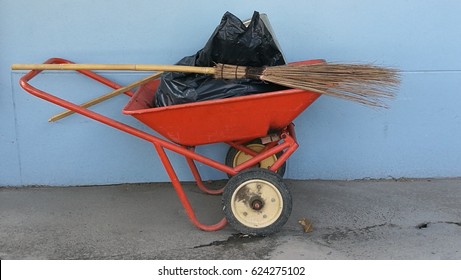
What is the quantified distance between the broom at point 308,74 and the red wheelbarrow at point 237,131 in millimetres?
86

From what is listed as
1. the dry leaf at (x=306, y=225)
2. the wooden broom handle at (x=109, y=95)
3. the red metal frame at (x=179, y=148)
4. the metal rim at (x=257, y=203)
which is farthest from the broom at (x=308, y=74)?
the dry leaf at (x=306, y=225)

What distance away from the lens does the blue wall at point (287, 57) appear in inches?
163

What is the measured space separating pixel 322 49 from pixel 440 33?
879 mm

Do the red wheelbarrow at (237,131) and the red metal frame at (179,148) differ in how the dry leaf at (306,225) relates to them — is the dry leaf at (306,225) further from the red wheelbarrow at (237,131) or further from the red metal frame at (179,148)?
the red metal frame at (179,148)

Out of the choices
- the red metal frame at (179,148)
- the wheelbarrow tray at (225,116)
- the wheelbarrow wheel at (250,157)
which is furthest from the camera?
the wheelbarrow wheel at (250,157)

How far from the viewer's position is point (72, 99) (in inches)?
168

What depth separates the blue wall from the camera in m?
4.13

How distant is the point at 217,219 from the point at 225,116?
901 mm

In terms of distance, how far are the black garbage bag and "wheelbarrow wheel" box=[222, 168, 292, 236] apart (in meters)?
0.49

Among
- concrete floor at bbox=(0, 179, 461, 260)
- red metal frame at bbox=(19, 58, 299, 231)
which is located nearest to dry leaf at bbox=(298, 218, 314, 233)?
concrete floor at bbox=(0, 179, 461, 260)

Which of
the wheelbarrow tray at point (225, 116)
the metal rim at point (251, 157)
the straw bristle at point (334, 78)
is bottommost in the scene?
the metal rim at point (251, 157)

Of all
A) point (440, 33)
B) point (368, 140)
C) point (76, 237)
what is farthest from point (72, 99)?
point (440, 33)

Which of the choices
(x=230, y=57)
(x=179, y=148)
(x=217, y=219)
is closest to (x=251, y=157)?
(x=217, y=219)

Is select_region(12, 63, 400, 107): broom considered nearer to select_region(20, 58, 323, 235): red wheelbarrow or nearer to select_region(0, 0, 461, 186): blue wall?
select_region(20, 58, 323, 235): red wheelbarrow
